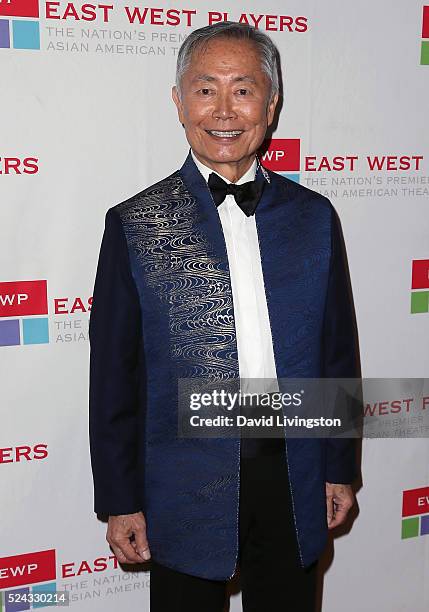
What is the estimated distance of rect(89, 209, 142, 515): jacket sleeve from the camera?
1684 millimetres

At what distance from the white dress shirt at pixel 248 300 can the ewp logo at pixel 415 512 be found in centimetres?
115

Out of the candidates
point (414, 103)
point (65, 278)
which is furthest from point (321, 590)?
point (414, 103)

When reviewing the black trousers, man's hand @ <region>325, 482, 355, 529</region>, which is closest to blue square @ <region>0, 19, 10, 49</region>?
the black trousers

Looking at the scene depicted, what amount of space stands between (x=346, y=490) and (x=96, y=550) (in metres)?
0.82

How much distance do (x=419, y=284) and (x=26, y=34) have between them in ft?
4.73

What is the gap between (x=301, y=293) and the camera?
→ 178 centimetres

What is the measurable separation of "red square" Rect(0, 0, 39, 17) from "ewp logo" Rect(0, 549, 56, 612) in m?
1.50

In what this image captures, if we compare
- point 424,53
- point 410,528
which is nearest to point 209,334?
point 424,53

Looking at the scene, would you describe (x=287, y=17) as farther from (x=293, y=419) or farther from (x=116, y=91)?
(x=293, y=419)

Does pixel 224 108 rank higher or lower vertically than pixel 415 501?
higher

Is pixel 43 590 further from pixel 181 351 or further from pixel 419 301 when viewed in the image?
pixel 419 301

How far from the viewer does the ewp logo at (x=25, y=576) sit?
86.0 inches

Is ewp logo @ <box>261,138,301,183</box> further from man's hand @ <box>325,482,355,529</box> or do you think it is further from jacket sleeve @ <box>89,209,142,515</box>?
man's hand @ <box>325,482,355,529</box>

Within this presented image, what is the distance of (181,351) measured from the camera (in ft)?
5.61
